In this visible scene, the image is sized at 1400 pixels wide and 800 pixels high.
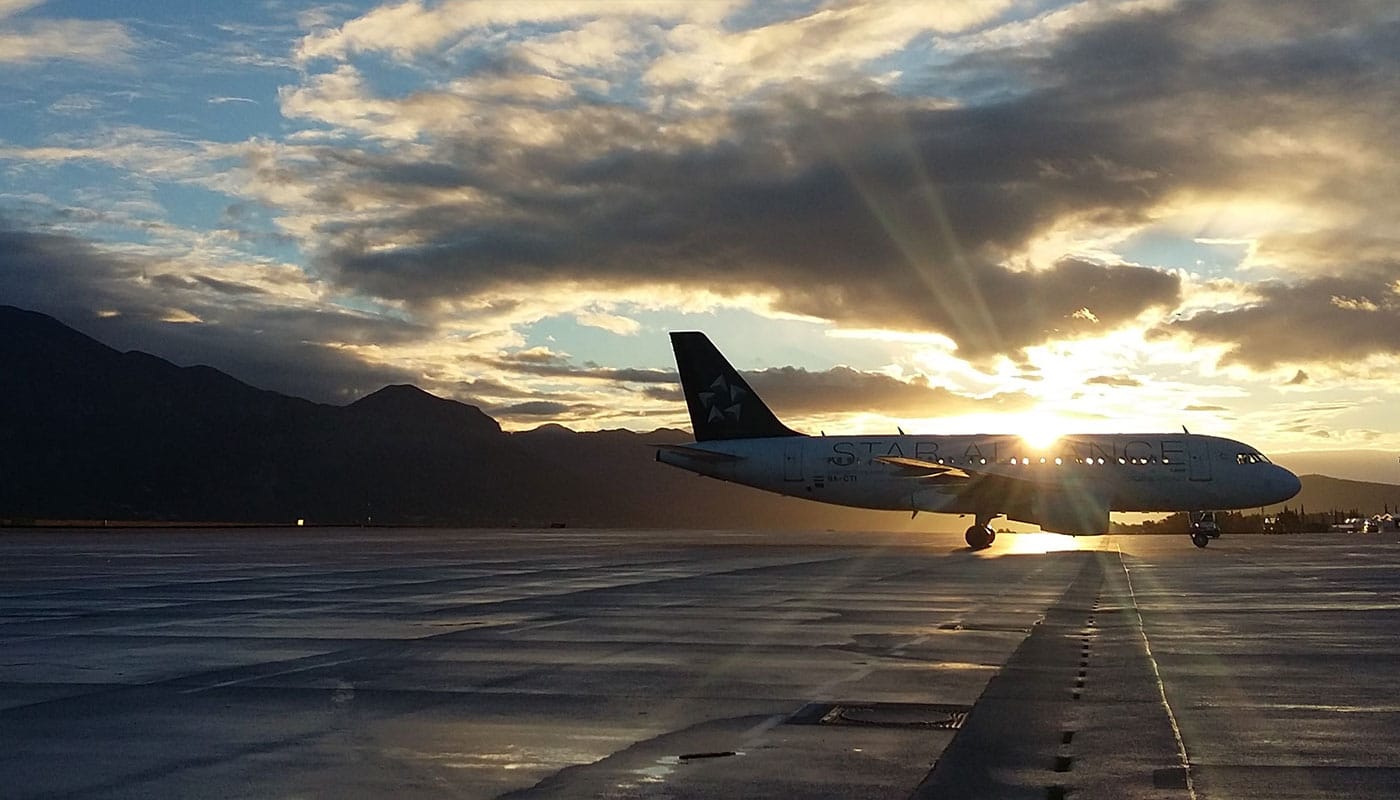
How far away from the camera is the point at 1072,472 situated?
168 feet

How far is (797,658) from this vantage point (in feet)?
42.2

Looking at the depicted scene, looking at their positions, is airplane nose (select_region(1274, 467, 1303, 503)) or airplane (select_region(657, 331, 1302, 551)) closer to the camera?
airplane (select_region(657, 331, 1302, 551))

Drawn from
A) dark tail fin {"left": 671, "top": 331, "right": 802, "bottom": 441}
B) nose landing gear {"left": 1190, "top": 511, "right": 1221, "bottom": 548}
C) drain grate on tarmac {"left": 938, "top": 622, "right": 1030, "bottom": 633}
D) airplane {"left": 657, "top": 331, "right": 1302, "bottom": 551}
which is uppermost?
dark tail fin {"left": 671, "top": 331, "right": 802, "bottom": 441}

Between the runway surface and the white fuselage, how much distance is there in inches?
1130

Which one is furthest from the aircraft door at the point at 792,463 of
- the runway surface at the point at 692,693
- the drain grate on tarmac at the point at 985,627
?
the drain grate on tarmac at the point at 985,627

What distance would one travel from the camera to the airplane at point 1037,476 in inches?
2005

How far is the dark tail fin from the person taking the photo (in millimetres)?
59656

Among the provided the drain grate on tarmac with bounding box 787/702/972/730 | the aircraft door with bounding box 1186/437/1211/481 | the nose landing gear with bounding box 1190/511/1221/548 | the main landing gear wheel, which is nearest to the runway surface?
the drain grate on tarmac with bounding box 787/702/972/730

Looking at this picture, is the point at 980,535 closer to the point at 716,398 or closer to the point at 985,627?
the point at 716,398

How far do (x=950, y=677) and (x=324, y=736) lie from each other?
5333 millimetres

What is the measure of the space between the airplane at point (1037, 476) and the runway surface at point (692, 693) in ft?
92.9

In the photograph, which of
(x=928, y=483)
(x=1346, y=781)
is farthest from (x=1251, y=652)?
(x=928, y=483)


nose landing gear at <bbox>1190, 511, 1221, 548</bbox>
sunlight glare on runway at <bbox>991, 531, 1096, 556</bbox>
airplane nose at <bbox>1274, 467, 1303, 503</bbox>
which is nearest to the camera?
sunlight glare on runway at <bbox>991, 531, 1096, 556</bbox>

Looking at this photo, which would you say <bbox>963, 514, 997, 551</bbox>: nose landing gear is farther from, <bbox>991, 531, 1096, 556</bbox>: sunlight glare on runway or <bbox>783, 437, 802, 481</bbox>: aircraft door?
<bbox>783, 437, 802, 481</bbox>: aircraft door
